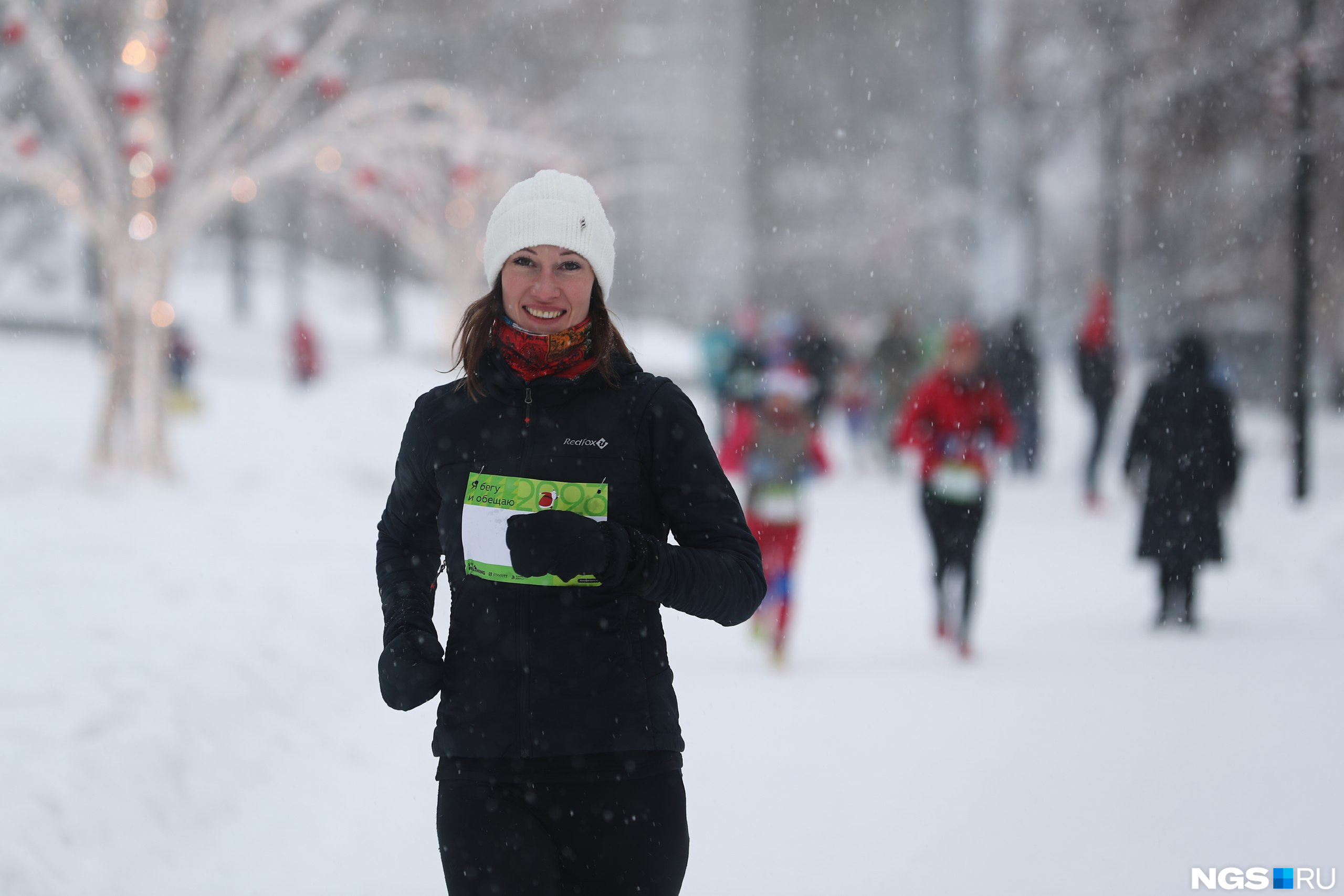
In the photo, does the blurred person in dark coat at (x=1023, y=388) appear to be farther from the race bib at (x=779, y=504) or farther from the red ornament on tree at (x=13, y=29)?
the red ornament on tree at (x=13, y=29)

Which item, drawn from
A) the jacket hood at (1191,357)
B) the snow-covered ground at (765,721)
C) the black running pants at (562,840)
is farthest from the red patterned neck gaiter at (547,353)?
the jacket hood at (1191,357)

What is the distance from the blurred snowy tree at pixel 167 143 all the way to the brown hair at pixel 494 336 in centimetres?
959

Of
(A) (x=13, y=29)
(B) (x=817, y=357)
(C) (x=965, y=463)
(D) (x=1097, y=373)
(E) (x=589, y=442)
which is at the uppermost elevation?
(A) (x=13, y=29)

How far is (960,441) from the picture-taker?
7164 mm

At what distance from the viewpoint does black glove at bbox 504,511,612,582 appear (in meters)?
1.94

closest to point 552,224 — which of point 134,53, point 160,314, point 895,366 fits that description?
point 134,53

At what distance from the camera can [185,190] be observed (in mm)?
12547

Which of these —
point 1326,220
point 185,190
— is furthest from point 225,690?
point 1326,220

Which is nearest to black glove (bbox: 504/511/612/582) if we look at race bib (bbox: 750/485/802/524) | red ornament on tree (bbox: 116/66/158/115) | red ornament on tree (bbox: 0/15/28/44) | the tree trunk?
race bib (bbox: 750/485/802/524)

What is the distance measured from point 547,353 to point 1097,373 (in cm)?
1224

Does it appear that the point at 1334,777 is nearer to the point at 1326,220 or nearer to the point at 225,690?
the point at 225,690

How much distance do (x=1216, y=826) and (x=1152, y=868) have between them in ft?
1.61

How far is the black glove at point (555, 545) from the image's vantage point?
76.4 inches

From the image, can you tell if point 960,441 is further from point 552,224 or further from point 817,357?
point 817,357
